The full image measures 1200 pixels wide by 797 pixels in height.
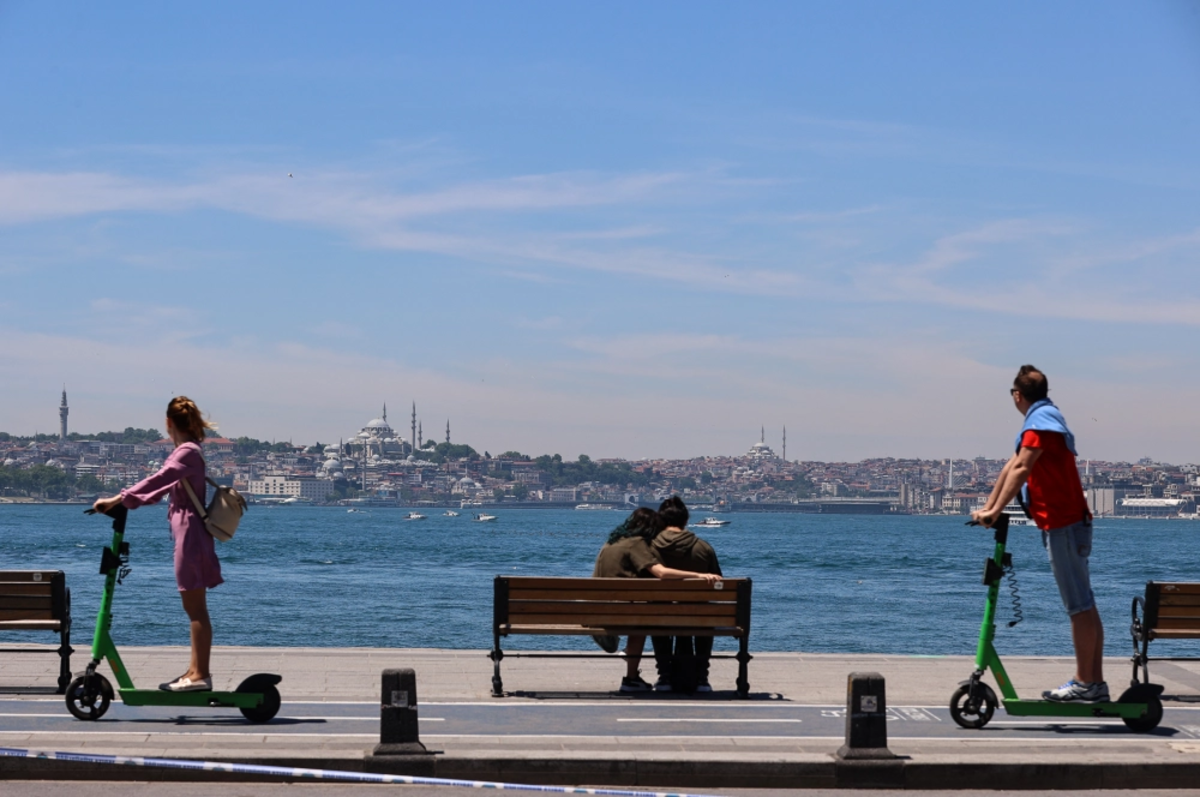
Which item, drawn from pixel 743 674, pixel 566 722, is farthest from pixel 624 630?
pixel 566 722

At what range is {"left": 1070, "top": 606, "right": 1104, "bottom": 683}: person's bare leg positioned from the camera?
7672mm

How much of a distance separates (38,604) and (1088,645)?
18.5ft

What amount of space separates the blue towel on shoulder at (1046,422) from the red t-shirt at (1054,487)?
0.02 meters

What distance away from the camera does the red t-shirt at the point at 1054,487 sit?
7570 millimetres

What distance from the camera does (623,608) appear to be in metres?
8.75

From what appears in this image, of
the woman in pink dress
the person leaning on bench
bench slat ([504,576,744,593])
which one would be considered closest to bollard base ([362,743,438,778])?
the woman in pink dress

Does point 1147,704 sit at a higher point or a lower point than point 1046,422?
lower

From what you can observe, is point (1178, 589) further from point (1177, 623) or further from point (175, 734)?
→ point (175, 734)

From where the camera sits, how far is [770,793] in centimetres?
653

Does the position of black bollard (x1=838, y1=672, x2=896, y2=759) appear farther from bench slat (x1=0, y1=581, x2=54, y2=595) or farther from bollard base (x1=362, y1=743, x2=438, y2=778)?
bench slat (x1=0, y1=581, x2=54, y2=595)

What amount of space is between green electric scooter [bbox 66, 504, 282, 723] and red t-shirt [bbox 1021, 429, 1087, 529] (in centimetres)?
385

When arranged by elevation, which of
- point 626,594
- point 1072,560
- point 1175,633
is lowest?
point 1175,633

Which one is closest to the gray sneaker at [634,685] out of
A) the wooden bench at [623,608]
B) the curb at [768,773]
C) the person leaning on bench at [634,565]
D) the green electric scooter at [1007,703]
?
the person leaning on bench at [634,565]

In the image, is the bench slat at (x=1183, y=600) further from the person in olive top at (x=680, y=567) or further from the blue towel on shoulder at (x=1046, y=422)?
the person in olive top at (x=680, y=567)
